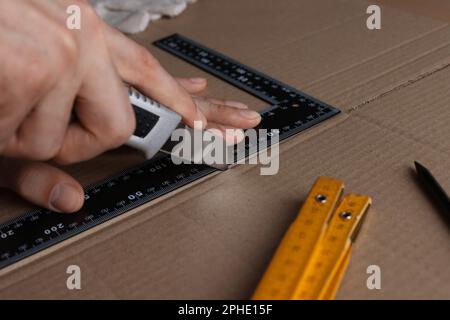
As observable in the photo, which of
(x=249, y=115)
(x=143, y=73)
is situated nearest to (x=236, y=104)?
(x=249, y=115)

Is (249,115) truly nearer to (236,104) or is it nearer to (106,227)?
(236,104)

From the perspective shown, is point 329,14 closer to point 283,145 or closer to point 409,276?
point 283,145

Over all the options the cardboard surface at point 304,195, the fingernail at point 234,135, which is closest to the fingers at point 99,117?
the cardboard surface at point 304,195

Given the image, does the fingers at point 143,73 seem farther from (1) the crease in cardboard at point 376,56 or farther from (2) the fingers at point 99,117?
(1) the crease in cardboard at point 376,56

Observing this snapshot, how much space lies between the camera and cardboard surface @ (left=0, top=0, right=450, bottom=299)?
661 millimetres

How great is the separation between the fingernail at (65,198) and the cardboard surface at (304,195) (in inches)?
1.8

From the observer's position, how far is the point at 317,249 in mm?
631

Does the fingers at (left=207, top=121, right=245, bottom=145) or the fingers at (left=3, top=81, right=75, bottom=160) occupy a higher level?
the fingers at (left=3, top=81, right=75, bottom=160)

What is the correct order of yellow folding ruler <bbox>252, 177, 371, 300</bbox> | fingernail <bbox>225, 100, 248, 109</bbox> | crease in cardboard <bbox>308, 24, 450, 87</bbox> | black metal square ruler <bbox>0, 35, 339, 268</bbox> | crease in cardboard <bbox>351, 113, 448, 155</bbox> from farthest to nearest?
crease in cardboard <bbox>308, 24, 450, 87</bbox> → fingernail <bbox>225, 100, 248, 109</bbox> → crease in cardboard <bbox>351, 113, 448, 155</bbox> → black metal square ruler <bbox>0, 35, 339, 268</bbox> → yellow folding ruler <bbox>252, 177, 371, 300</bbox>

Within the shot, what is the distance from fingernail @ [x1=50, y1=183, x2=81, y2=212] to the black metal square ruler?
1cm

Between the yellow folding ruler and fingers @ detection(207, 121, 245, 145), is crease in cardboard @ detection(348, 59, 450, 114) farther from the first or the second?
the yellow folding ruler

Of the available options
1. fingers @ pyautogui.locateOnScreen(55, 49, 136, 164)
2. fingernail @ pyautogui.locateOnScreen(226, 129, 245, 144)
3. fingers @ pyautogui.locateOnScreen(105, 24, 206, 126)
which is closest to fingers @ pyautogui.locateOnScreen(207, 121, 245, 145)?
fingernail @ pyautogui.locateOnScreen(226, 129, 245, 144)

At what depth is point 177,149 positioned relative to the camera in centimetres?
81

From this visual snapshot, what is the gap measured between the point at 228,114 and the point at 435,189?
12.6 inches
